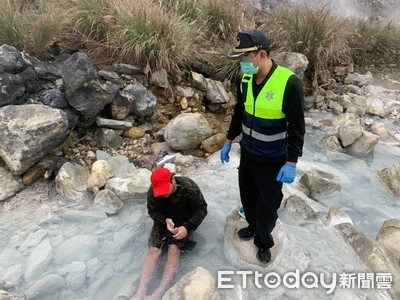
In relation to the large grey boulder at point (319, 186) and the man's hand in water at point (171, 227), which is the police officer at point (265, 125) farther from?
the large grey boulder at point (319, 186)

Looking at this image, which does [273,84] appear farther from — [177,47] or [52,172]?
[177,47]

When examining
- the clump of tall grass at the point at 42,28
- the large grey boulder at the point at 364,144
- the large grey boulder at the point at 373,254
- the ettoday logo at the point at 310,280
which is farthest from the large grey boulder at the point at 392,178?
the clump of tall grass at the point at 42,28

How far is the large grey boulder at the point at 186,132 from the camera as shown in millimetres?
4332

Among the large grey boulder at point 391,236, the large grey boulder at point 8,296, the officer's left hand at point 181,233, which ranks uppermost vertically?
the officer's left hand at point 181,233

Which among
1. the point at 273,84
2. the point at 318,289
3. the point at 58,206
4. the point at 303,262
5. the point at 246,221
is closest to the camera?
the point at 273,84

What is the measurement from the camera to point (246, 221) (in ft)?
10.5

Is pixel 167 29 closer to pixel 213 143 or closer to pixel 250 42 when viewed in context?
pixel 213 143

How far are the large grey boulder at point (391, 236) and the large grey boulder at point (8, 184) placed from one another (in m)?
3.51

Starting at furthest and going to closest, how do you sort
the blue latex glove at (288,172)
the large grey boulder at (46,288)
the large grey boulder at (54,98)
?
1. the large grey boulder at (54,98)
2. the large grey boulder at (46,288)
3. the blue latex glove at (288,172)

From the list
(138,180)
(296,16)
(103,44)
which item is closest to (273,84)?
(138,180)

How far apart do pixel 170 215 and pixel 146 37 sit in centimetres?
290

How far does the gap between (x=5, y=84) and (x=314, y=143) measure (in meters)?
3.98

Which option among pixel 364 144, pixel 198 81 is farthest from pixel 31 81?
pixel 364 144

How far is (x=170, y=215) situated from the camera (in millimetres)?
2941
